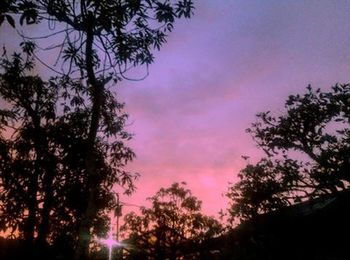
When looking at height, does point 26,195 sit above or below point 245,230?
above

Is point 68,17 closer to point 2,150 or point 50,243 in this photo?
point 2,150

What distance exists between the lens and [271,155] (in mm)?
15242

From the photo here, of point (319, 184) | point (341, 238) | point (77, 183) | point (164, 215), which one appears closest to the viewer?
point (341, 238)

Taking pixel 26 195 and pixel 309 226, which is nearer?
pixel 309 226

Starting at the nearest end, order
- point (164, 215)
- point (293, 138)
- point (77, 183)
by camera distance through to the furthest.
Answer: point (293, 138)
point (77, 183)
point (164, 215)

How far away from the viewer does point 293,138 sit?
14.6 m

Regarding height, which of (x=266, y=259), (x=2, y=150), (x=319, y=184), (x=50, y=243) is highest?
(x=2, y=150)

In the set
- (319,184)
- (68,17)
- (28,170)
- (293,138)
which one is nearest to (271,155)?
(293,138)

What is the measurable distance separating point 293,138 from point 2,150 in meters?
15.9

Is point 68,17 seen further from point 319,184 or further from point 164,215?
point 164,215

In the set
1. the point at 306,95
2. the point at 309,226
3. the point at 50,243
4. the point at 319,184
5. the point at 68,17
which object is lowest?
the point at 309,226

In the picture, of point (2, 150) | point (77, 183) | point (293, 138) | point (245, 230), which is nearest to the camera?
point (245, 230)

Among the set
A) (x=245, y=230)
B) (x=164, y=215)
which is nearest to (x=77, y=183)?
(x=245, y=230)

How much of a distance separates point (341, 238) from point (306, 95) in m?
5.86
